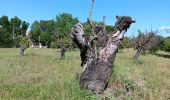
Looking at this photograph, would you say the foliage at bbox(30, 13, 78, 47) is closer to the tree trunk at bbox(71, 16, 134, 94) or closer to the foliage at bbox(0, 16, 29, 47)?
the foliage at bbox(0, 16, 29, 47)

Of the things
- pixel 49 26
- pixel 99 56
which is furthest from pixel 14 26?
pixel 99 56

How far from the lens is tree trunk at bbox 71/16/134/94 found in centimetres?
1196

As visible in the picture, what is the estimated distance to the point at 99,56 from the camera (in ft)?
40.5

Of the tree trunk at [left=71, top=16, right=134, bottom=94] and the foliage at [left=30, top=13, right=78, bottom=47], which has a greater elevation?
the foliage at [left=30, top=13, right=78, bottom=47]

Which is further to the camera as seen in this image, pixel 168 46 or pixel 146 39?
pixel 168 46

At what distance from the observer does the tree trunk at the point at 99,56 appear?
1196 cm

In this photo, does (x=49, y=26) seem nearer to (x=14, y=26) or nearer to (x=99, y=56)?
(x=14, y=26)

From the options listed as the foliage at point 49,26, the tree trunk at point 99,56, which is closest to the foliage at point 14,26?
the foliage at point 49,26

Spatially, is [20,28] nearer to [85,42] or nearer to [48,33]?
[48,33]

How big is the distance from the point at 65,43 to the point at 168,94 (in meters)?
25.2

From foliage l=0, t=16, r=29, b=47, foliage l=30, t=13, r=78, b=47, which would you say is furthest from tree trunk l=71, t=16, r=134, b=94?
foliage l=0, t=16, r=29, b=47

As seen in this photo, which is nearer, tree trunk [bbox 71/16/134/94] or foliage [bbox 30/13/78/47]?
tree trunk [bbox 71/16/134/94]

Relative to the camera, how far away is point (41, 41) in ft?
366

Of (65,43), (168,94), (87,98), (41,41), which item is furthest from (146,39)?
(41,41)
